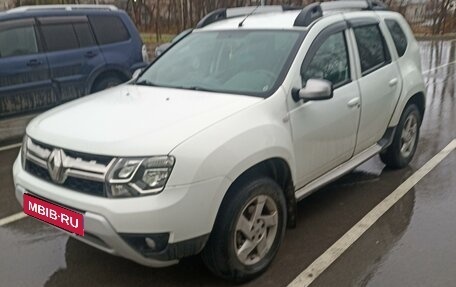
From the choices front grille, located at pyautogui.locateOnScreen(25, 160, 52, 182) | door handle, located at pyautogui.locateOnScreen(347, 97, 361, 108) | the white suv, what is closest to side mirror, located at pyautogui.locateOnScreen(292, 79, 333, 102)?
the white suv

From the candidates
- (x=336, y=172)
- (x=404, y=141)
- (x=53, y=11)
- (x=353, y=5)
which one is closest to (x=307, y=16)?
(x=353, y=5)

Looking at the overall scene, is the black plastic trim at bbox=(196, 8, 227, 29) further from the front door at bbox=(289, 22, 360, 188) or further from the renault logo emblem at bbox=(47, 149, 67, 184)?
the renault logo emblem at bbox=(47, 149, 67, 184)

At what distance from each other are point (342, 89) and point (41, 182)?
2433 millimetres

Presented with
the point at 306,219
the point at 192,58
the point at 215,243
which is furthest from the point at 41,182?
the point at 306,219

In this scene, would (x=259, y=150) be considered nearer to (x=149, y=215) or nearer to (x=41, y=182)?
(x=149, y=215)

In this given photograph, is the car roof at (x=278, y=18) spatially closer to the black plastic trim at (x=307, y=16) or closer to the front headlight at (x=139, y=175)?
the black plastic trim at (x=307, y=16)

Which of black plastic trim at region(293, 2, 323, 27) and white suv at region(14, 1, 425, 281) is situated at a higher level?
black plastic trim at region(293, 2, 323, 27)

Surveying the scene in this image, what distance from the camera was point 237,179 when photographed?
300cm

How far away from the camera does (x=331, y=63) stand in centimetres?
395

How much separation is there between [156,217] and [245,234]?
706 mm

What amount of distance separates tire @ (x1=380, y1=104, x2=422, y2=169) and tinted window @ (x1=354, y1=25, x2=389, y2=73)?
2.36 feet

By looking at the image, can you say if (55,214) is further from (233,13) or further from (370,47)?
(370,47)

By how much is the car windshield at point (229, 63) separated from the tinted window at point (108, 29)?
4.00 meters

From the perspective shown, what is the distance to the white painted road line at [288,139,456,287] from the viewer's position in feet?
10.7
